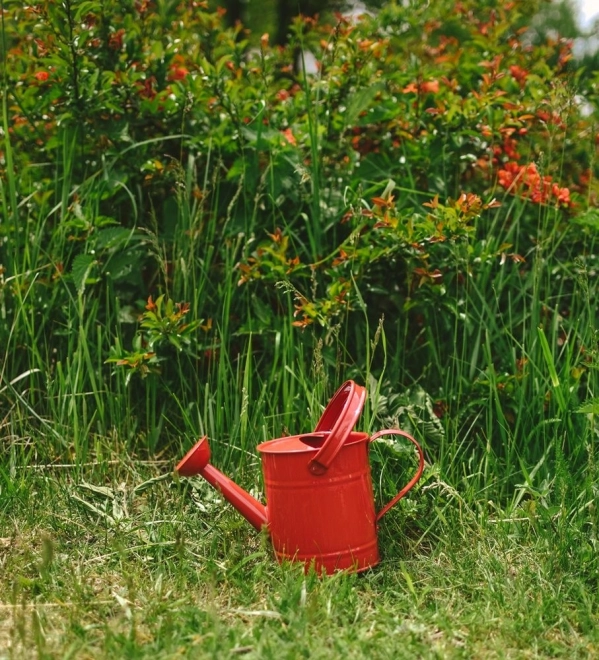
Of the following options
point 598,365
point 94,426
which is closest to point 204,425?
point 94,426

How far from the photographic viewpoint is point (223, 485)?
2.13 meters

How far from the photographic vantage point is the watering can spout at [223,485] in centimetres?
211

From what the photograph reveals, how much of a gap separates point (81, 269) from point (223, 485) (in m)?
0.93

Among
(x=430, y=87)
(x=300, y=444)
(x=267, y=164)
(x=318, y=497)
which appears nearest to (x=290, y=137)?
(x=267, y=164)

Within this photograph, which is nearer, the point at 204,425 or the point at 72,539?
the point at 72,539

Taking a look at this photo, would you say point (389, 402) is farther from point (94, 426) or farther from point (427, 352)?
point (94, 426)

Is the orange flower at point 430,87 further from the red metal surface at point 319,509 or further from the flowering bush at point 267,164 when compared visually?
the red metal surface at point 319,509

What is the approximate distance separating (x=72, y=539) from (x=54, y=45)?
1.59 metres

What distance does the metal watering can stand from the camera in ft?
6.71

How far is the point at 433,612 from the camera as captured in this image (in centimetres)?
190

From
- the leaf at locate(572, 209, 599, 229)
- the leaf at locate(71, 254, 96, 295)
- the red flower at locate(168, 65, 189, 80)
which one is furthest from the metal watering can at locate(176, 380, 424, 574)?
the red flower at locate(168, 65, 189, 80)

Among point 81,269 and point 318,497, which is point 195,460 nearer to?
point 318,497

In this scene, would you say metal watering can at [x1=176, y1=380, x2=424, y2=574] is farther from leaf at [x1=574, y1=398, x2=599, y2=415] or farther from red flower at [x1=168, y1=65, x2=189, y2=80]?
red flower at [x1=168, y1=65, x2=189, y2=80]

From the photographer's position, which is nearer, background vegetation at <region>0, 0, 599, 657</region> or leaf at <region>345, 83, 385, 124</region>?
background vegetation at <region>0, 0, 599, 657</region>
